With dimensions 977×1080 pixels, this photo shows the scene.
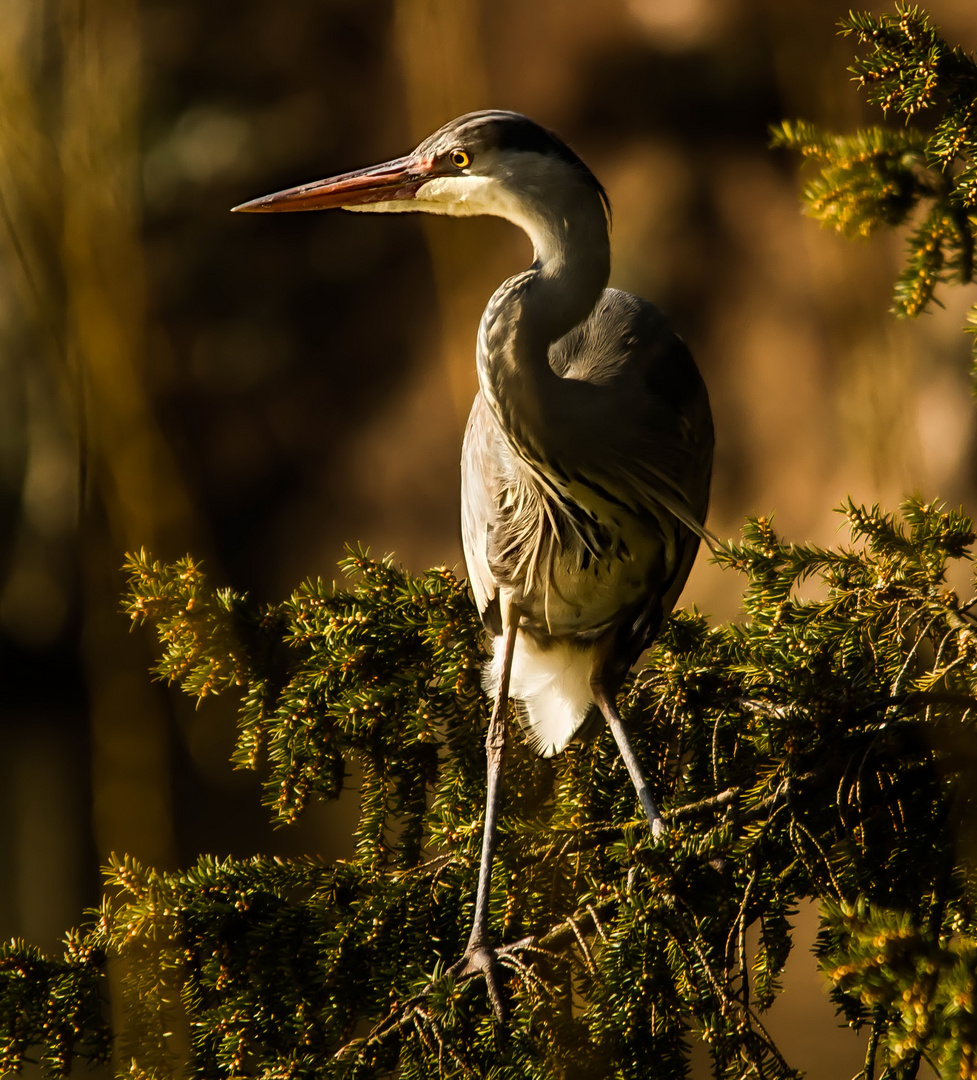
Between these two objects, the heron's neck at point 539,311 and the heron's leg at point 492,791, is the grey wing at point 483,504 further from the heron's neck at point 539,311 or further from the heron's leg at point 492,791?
the heron's neck at point 539,311

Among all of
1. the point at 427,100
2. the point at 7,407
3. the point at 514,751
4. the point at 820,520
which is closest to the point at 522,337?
the point at 427,100

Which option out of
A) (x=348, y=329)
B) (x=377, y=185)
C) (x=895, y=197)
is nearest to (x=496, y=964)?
(x=895, y=197)

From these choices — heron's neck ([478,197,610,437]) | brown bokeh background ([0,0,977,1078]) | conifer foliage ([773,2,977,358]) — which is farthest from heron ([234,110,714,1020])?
brown bokeh background ([0,0,977,1078])

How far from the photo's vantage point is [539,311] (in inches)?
44.5

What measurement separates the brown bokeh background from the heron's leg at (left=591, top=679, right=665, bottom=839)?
49.6 inches

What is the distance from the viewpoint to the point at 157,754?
63 cm

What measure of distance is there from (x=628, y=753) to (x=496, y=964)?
12.9 inches

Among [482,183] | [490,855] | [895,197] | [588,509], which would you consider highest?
[482,183]

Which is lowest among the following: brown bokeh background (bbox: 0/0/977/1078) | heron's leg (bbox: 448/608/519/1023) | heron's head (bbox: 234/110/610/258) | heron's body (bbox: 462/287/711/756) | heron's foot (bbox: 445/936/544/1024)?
heron's foot (bbox: 445/936/544/1024)

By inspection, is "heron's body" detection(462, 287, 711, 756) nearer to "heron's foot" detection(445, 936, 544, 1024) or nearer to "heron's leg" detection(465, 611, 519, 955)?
"heron's leg" detection(465, 611, 519, 955)

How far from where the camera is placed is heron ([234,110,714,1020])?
3.75ft

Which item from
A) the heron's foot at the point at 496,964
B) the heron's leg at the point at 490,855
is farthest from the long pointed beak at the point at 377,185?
the heron's foot at the point at 496,964

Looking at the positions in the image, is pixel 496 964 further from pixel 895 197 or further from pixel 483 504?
pixel 895 197

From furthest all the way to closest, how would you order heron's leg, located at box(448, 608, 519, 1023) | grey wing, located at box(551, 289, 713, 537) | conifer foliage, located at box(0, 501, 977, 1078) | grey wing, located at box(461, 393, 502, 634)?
1. grey wing, located at box(461, 393, 502, 634)
2. grey wing, located at box(551, 289, 713, 537)
3. heron's leg, located at box(448, 608, 519, 1023)
4. conifer foliage, located at box(0, 501, 977, 1078)
